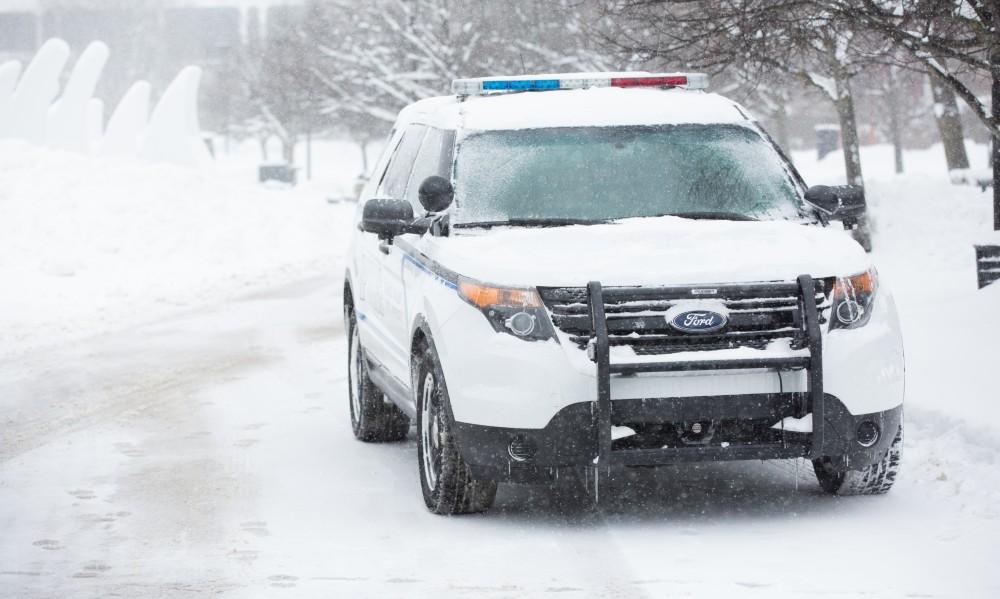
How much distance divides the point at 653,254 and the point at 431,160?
6.03 ft

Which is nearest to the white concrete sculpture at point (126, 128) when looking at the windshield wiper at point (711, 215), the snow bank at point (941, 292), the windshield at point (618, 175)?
the snow bank at point (941, 292)

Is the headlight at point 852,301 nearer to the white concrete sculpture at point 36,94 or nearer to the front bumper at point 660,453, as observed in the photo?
the front bumper at point 660,453

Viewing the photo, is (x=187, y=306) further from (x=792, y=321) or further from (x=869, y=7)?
(x=792, y=321)

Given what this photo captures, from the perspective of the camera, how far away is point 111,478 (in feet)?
27.6

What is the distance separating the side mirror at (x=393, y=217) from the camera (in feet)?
25.0

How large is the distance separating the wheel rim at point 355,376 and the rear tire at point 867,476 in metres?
3.22

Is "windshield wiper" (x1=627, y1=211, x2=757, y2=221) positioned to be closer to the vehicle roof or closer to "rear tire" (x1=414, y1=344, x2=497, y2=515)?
the vehicle roof

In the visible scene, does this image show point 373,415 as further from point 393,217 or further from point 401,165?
point 393,217

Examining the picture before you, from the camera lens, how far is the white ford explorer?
662cm

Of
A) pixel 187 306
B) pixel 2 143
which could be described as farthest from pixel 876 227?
pixel 2 143

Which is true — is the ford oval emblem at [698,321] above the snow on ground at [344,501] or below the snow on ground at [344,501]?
above

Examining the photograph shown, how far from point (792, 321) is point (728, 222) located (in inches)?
30.5

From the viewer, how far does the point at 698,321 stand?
261 inches

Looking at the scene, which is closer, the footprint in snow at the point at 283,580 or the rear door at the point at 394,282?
the footprint in snow at the point at 283,580
